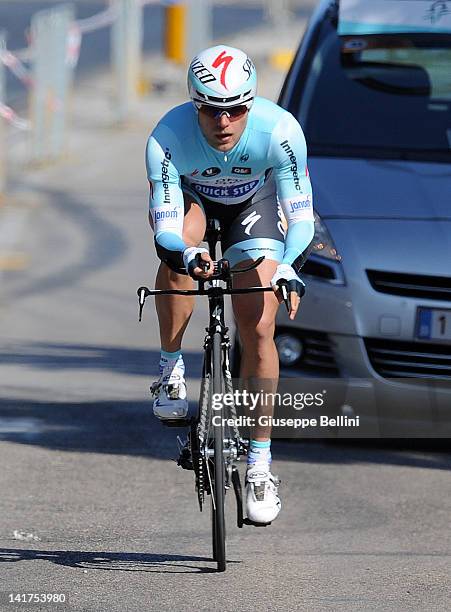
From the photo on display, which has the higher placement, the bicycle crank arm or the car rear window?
the car rear window

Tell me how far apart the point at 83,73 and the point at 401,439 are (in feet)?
69.2

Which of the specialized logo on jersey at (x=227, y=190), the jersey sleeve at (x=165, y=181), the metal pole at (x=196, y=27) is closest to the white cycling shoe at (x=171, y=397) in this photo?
the jersey sleeve at (x=165, y=181)

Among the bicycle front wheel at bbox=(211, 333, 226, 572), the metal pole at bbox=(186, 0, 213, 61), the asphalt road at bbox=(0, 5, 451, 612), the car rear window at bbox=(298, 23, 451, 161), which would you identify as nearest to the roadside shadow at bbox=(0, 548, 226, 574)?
the asphalt road at bbox=(0, 5, 451, 612)

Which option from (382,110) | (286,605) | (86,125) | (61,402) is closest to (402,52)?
(382,110)

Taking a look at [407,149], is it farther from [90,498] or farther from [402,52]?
[90,498]

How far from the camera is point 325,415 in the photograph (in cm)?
761

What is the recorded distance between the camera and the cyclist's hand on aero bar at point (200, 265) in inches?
219

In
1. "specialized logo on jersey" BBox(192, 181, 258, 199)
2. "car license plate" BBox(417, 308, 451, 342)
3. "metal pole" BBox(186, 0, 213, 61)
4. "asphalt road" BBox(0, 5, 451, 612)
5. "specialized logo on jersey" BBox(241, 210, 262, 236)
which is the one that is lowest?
"metal pole" BBox(186, 0, 213, 61)

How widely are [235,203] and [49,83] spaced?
40.3 ft

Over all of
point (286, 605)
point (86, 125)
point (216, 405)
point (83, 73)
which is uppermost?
point (216, 405)

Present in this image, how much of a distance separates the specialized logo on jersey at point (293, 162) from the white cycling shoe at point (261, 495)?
1146 mm

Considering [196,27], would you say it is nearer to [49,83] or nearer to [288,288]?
[49,83]

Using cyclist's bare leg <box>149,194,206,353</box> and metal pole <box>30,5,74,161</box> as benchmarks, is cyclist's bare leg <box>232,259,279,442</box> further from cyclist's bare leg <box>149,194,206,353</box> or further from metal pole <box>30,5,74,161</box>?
metal pole <box>30,5,74,161</box>

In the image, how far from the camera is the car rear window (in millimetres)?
8156
